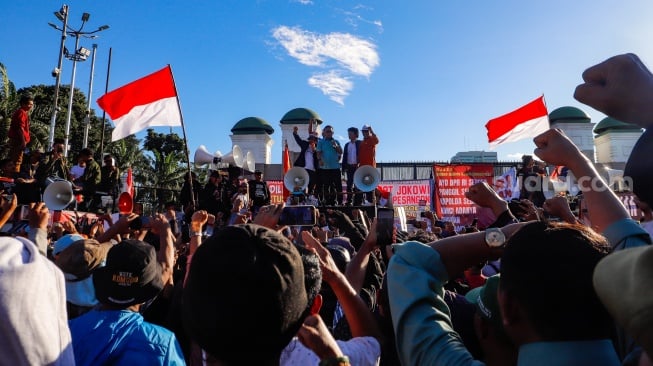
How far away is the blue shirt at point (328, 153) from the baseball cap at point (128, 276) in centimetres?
999

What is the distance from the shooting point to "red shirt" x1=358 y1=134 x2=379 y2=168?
12.0 m

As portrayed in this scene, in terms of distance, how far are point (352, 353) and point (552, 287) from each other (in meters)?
0.77

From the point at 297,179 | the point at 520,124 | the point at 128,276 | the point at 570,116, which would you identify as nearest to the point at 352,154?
the point at 297,179

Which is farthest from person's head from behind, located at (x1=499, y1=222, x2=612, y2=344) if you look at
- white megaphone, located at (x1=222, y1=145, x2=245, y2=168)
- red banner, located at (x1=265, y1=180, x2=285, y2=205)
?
red banner, located at (x1=265, y1=180, x2=285, y2=205)

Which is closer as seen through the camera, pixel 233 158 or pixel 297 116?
pixel 233 158

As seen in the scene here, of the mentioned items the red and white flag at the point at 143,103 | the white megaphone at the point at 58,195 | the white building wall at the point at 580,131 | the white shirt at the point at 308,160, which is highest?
the white building wall at the point at 580,131

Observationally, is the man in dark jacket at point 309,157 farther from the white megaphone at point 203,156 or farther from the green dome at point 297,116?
the green dome at point 297,116

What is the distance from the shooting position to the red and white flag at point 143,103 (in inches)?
324

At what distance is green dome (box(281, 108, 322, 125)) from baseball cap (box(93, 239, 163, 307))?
26.3 meters

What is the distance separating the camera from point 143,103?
8.32m

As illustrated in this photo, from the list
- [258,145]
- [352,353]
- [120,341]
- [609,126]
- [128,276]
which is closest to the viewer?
[352,353]

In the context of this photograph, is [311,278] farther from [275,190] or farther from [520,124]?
[275,190]

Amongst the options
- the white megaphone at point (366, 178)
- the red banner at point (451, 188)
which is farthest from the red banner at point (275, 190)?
the white megaphone at point (366, 178)

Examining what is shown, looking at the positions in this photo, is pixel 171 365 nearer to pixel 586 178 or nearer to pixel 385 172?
pixel 586 178
